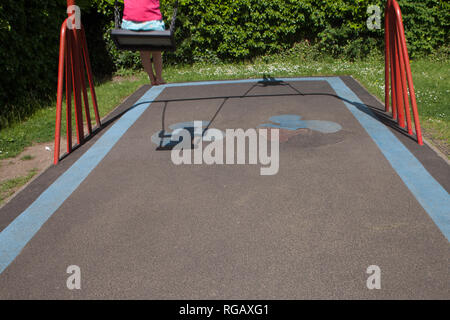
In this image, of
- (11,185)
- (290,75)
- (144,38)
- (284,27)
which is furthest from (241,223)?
(284,27)

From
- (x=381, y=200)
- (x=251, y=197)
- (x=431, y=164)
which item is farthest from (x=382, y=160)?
(x=251, y=197)

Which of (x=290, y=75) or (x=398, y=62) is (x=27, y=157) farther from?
(x=290, y=75)

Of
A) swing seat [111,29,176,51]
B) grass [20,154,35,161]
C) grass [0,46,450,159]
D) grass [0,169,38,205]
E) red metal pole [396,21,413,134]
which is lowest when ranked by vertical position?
grass [0,169,38,205]

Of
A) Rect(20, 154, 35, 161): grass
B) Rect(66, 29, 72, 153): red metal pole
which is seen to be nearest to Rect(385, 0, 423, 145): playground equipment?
Rect(66, 29, 72, 153): red metal pole

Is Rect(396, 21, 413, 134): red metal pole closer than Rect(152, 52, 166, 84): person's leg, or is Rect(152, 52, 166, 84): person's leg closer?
Rect(396, 21, 413, 134): red metal pole

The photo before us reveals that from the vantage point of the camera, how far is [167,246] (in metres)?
2.97

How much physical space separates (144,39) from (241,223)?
111 inches

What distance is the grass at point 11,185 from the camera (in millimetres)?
4062

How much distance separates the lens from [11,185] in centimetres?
428

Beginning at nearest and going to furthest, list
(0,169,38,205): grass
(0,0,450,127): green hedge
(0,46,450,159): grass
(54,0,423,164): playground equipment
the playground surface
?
the playground surface, (0,169,38,205): grass, (54,0,423,164): playground equipment, (0,46,450,159): grass, (0,0,450,127): green hedge

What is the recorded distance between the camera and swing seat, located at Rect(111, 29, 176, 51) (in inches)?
189

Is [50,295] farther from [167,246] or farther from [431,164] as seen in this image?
[431,164]

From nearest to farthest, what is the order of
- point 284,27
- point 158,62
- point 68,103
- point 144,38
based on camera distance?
point 144,38 < point 68,103 < point 158,62 < point 284,27

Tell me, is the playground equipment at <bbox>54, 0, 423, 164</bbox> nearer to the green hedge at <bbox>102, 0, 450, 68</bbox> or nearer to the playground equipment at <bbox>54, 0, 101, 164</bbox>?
the playground equipment at <bbox>54, 0, 101, 164</bbox>
